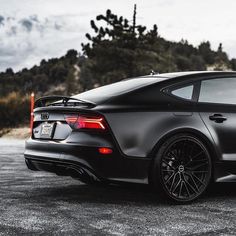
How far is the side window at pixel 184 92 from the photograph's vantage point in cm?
620

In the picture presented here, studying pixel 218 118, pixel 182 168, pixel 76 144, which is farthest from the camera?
pixel 218 118

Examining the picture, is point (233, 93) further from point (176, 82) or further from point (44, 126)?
point (44, 126)

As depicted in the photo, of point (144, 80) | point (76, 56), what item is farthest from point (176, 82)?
point (76, 56)

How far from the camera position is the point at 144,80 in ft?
21.5

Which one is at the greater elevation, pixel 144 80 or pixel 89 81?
pixel 144 80

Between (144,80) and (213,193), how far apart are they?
1644mm

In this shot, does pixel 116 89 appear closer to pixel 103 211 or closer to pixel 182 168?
pixel 182 168

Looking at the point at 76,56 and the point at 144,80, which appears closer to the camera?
the point at 144,80

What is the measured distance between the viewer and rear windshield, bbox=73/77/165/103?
6.09m

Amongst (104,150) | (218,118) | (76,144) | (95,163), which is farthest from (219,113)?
(76,144)

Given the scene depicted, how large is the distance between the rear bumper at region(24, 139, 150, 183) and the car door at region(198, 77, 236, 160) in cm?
89

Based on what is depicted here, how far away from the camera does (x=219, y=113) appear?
625cm

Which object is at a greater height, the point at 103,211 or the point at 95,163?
the point at 95,163

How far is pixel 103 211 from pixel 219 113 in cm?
175
